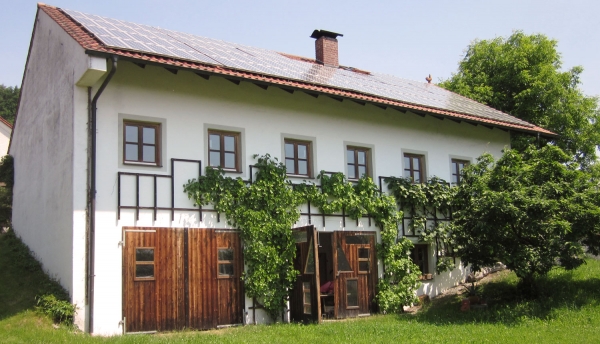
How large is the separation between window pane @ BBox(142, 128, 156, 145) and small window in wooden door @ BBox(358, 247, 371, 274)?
228 inches

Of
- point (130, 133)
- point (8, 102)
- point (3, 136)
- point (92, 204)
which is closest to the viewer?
point (92, 204)

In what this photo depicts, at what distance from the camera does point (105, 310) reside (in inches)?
467

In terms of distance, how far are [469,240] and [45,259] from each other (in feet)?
31.6

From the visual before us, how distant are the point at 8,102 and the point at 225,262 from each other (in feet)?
155

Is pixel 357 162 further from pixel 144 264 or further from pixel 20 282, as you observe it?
pixel 20 282

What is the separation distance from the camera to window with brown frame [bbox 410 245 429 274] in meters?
17.5

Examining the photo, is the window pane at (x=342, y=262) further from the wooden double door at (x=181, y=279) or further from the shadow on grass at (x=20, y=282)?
the shadow on grass at (x=20, y=282)

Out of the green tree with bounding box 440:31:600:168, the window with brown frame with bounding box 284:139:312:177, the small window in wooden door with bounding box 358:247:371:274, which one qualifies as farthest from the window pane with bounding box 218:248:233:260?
the green tree with bounding box 440:31:600:168

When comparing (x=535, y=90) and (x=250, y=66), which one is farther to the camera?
(x=535, y=90)

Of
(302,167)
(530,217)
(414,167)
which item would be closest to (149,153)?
(302,167)

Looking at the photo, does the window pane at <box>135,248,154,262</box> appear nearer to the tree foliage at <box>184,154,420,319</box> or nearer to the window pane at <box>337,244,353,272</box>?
the tree foliage at <box>184,154,420,319</box>

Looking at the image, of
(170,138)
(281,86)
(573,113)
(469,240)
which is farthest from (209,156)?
(573,113)

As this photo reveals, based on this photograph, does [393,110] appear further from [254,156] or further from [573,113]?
[573,113]

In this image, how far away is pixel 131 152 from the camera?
42.2ft
